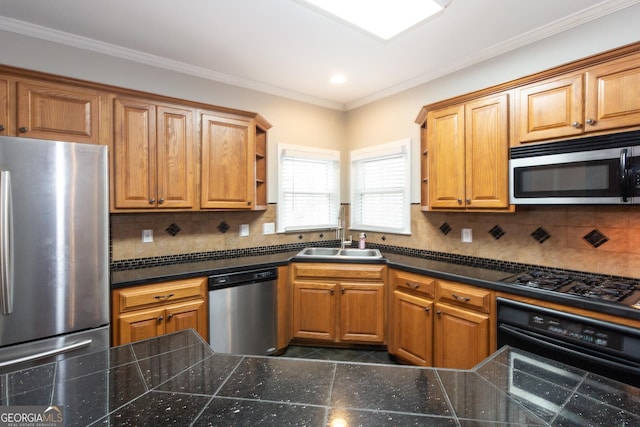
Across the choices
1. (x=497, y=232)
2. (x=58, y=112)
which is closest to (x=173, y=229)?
(x=58, y=112)

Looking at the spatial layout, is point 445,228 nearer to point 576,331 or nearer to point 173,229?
point 576,331

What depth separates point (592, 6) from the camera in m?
2.12

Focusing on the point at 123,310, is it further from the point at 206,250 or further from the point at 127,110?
the point at 127,110

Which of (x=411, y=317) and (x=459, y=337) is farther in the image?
(x=411, y=317)

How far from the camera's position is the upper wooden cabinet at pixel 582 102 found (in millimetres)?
1868

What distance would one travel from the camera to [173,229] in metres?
2.99

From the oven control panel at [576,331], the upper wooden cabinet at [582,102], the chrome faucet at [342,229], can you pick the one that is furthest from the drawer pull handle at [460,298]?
the chrome faucet at [342,229]

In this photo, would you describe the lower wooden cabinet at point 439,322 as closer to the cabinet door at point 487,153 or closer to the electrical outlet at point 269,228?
the cabinet door at point 487,153

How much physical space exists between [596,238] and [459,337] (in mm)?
1162

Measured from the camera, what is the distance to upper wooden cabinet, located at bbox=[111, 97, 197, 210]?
2453 millimetres

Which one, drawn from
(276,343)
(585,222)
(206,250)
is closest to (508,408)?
(585,222)

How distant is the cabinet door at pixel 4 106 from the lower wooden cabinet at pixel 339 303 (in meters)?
2.31

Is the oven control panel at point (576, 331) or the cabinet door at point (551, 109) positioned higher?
the cabinet door at point (551, 109)

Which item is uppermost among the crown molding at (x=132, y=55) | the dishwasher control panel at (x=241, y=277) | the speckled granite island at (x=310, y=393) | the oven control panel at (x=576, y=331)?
the crown molding at (x=132, y=55)
